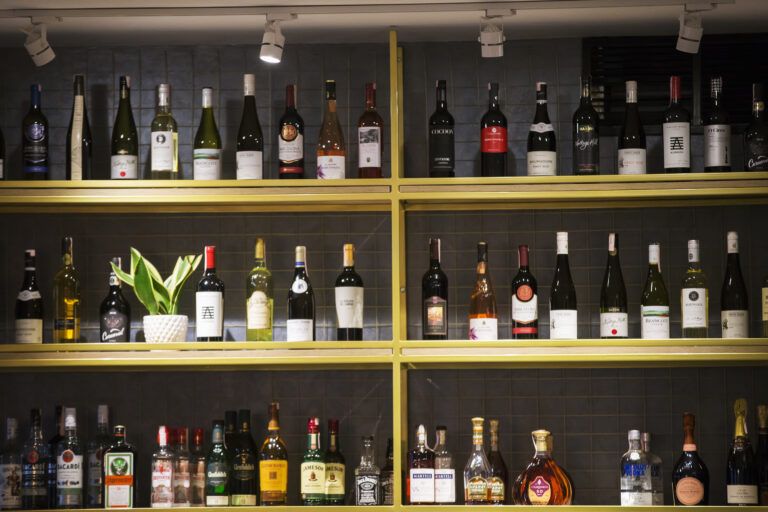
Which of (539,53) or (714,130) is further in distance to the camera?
(539,53)

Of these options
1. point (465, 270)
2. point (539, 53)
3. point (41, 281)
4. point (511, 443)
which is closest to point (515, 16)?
point (539, 53)

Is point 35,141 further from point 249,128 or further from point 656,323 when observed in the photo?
point 656,323

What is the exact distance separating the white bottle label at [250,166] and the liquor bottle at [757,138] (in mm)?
1520

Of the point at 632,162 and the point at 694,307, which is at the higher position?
the point at 632,162

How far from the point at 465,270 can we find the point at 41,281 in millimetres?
1415

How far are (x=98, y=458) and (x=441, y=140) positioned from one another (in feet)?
4.80

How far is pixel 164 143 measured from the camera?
3.69 m

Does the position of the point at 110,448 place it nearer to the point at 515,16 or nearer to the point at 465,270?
the point at 465,270

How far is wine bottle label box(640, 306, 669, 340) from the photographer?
351 centimetres

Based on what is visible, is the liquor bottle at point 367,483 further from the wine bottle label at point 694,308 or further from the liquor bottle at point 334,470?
the wine bottle label at point 694,308

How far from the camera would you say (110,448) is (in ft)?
11.9

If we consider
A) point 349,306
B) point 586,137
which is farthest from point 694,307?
point 349,306

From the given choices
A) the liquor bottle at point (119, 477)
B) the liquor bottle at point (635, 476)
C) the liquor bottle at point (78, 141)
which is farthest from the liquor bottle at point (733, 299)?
the liquor bottle at point (78, 141)

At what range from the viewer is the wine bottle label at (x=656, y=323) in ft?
11.5
